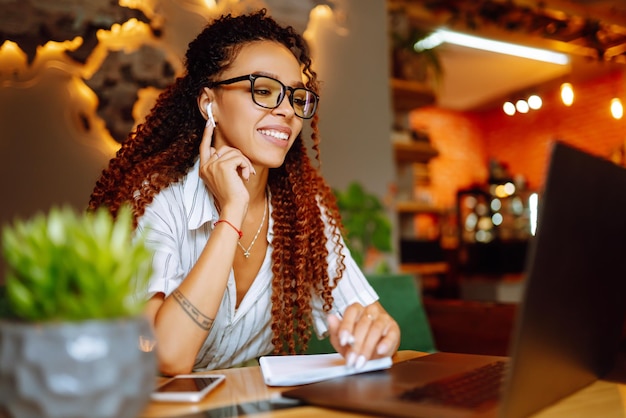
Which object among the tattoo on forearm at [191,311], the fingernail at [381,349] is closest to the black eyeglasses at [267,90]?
the tattoo on forearm at [191,311]

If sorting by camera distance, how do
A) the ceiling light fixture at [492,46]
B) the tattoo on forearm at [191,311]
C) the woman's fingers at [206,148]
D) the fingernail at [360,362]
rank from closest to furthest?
the fingernail at [360,362]
the tattoo on forearm at [191,311]
the woman's fingers at [206,148]
the ceiling light fixture at [492,46]

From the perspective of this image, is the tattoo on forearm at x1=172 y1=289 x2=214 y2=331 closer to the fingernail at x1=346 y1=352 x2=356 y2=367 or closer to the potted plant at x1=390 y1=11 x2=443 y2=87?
the fingernail at x1=346 y1=352 x2=356 y2=367

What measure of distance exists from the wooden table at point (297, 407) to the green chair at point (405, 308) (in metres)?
1.07

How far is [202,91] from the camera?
5.51 feet

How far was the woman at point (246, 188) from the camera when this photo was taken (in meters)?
1.51

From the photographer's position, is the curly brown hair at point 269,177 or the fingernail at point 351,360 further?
the curly brown hair at point 269,177

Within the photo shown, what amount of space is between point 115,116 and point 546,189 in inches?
108

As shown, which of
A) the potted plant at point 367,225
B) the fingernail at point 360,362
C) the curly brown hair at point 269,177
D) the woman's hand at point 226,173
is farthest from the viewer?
the potted plant at point 367,225

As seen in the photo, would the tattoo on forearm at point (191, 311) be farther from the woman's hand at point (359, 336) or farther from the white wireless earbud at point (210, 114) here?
the white wireless earbud at point (210, 114)

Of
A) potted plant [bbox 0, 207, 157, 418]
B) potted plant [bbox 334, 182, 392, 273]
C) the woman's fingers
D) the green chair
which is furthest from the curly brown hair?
potted plant [bbox 334, 182, 392, 273]

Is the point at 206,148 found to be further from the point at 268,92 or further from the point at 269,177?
the point at 269,177

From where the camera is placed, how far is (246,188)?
157 centimetres

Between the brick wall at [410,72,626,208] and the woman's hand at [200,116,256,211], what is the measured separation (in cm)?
757

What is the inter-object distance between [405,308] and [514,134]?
28.6 ft
